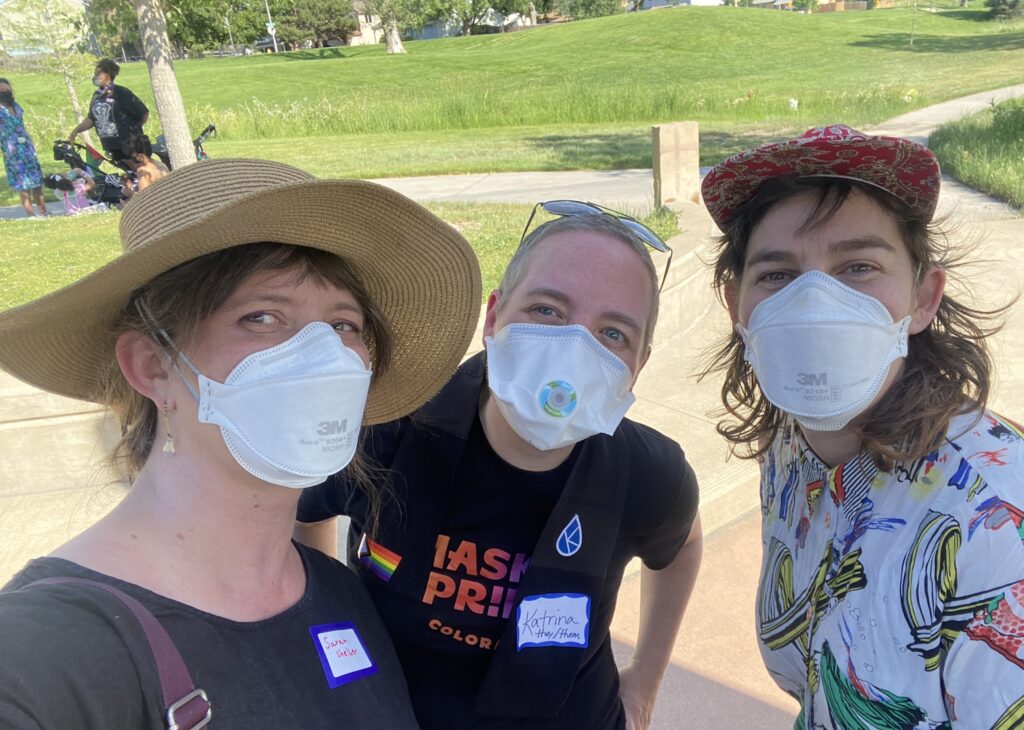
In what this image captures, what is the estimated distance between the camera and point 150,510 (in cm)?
128

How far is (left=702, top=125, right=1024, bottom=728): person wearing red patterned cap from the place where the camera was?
124cm

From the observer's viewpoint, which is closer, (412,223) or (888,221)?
(412,223)

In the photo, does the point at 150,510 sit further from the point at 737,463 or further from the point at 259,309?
the point at 737,463

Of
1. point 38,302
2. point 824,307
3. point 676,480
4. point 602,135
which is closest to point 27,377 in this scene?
point 38,302

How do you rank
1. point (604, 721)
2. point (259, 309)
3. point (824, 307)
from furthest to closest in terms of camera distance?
point (604, 721)
point (824, 307)
point (259, 309)

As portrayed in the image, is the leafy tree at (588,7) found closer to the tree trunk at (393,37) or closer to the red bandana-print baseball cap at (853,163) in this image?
the tree trunk at (393,37)

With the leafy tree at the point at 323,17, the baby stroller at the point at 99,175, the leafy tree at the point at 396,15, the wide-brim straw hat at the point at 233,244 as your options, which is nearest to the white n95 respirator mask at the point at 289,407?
the wide-brim straw hat at the point at 233,244

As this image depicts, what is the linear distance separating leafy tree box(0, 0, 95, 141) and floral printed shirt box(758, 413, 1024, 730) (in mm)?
18348

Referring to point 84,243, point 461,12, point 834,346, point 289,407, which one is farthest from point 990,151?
point 461,12

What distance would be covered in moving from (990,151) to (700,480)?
910 centimetres

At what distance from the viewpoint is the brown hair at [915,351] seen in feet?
4.78

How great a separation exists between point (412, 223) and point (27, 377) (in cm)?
84

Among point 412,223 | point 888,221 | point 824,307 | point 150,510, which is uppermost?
point 412,223

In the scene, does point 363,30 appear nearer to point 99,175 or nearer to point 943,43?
point 943,43
